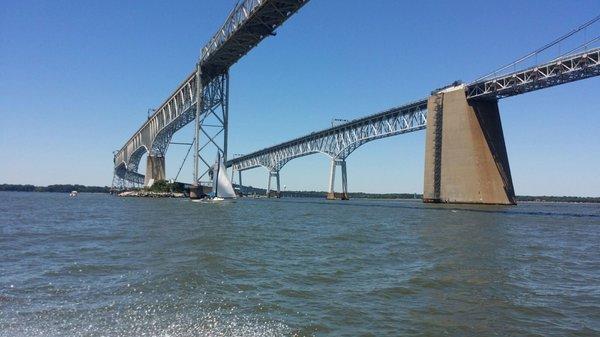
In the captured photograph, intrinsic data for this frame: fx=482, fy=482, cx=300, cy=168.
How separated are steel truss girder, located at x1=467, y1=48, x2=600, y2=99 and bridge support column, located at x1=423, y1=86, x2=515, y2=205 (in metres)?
2.00

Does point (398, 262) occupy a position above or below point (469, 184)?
below

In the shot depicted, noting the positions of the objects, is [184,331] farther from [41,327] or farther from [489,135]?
[489,135]

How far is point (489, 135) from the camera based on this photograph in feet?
186

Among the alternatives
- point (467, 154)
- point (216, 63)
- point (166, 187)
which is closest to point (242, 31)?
point (216, 63)

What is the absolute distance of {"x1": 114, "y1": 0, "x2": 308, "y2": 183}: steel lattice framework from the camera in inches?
1791


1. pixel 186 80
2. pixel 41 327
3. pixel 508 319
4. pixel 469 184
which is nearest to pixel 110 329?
pixel 41 327

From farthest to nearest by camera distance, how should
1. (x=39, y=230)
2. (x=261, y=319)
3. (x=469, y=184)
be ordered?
(x=469, y=184)
(x=39, y=230)
(x=261, y=319)

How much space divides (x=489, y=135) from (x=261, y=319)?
55.7 m

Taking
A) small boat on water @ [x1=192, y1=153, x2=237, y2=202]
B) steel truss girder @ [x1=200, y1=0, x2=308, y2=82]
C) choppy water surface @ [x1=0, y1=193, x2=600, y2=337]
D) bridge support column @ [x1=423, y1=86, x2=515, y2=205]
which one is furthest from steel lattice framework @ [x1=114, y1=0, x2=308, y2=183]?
choppy water surface @ [x1=0, y1=193, x2=600, y2=337]

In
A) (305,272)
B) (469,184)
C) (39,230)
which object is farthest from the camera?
(469,184)

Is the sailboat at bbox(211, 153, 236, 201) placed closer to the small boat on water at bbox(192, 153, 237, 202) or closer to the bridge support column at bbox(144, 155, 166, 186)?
the small boat on water at bbox(192, 153, 237, 202)

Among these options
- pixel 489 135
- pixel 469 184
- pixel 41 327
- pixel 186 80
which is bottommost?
pixel 41 327

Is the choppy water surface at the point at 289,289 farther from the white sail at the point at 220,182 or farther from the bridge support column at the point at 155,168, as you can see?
the bridge support column at the point at 155,168

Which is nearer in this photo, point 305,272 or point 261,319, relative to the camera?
point 261,319
